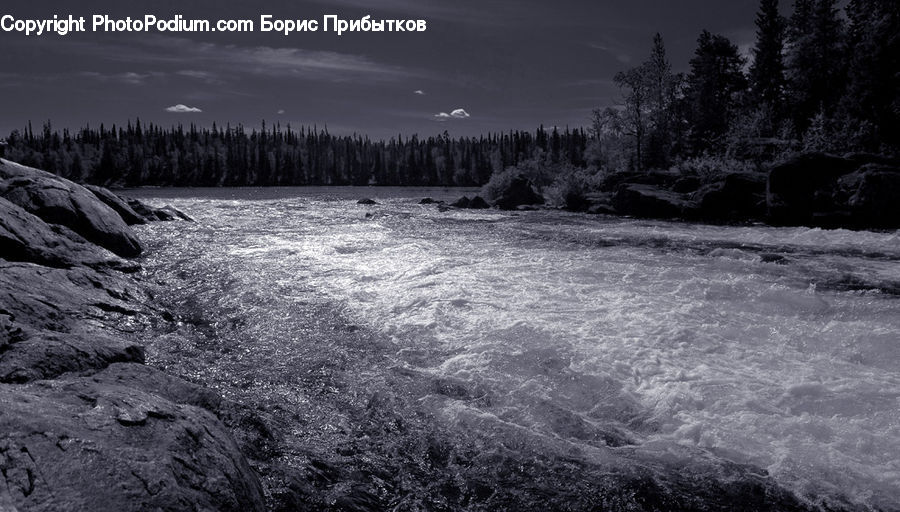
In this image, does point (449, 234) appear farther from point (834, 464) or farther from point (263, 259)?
point (834, 464)

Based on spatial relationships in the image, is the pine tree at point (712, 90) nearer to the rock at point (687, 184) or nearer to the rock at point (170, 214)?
the rock at point (687, 184)

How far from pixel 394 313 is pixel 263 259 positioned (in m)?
7.35

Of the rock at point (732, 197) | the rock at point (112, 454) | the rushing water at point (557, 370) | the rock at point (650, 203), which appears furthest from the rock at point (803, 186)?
the rock at point (112, 454)

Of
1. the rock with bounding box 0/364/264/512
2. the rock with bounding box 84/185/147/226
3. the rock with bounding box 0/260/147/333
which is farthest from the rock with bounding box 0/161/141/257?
the rock with bounding box 0/364/264/512

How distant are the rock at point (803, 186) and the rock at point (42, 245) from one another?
1094 inches

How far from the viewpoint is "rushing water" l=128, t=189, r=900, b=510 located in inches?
187

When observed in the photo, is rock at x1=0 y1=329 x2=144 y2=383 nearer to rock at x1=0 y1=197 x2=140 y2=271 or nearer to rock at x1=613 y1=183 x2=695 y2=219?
rock at x1=0 y1=197 x2=140 y2=271

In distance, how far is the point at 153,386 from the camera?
5.06 metres

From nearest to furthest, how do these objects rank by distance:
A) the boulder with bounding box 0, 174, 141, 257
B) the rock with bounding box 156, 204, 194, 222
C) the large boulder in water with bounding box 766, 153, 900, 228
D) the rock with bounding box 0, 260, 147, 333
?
1. the rock with bounding box 0, 260, 147, 333
2. the boulder with bounding box 0, 174, 141, 257
3. the large boulder in water with bounding box 766, 153, 900, 228
4. the rock with bounding box 156, 204, 194, 222

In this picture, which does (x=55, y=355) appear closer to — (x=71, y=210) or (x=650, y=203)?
(x=71, y=210)

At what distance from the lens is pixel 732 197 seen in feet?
92.6

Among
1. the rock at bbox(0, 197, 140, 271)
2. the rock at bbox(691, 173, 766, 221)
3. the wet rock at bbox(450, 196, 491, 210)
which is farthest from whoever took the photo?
the wet rock at bbox(450, 196, 491, 210)

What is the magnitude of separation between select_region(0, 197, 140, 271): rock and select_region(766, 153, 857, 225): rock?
27.8 meters

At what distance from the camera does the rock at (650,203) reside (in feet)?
98.5
